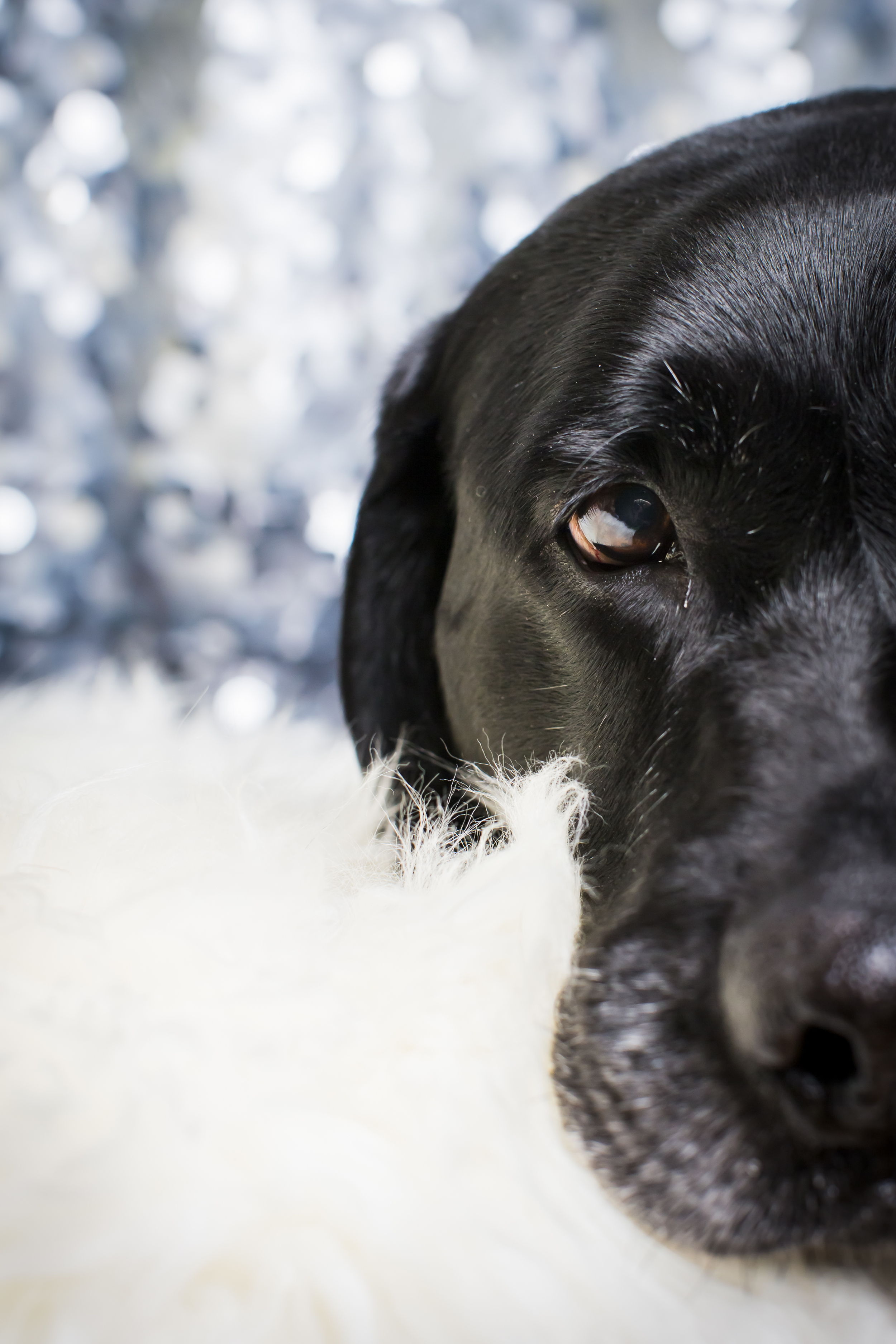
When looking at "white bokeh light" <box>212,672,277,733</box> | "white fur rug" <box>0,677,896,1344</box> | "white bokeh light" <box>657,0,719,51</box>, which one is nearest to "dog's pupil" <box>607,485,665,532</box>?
"white fur rug" <box>0,677,896,1344</box>

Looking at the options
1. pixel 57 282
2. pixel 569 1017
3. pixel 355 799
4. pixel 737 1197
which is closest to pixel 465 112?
pixel 57 282

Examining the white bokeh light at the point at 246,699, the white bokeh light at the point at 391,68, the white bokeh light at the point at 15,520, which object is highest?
the white bokeh light at the point at 391,68

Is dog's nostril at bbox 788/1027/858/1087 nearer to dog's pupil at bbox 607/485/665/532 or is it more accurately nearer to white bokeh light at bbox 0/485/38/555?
dog's pupil at bbox 607/485/665/532

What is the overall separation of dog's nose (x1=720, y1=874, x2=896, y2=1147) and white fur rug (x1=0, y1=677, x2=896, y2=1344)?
0.15m

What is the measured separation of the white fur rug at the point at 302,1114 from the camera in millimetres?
600

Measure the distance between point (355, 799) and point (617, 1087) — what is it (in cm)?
42

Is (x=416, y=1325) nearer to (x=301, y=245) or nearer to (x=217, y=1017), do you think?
(x=217, y=1017)

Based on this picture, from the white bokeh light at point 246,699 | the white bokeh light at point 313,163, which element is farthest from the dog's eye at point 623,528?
the white bokeh light at point 313,163

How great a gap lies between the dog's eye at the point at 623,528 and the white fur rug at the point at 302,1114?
11.7 inches

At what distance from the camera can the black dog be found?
2.21 ft

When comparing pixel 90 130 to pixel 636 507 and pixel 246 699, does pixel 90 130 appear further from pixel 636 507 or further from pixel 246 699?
pixel 636 507

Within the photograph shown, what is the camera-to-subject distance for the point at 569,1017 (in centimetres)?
85

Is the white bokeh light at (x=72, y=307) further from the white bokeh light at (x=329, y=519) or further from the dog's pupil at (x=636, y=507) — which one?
the dog's pupil at (x=636, y=507)

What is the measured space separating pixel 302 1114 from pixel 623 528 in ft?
2.07
